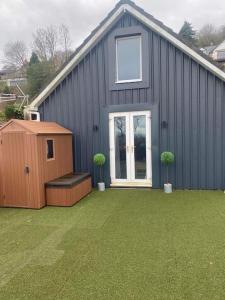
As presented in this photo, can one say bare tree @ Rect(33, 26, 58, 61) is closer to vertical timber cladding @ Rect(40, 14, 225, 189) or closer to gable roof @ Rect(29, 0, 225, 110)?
gable roof @ Rect(29, 0, 225, 110)

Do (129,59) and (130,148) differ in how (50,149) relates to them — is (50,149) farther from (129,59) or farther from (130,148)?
(129,59)

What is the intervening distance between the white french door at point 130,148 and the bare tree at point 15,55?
81.8ft

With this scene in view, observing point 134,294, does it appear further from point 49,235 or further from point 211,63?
point 211,63

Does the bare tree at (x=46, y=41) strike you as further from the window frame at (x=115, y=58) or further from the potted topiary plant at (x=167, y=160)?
the potted topiary plant at (x=167, y=160)

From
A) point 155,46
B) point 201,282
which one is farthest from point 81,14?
point 201,282

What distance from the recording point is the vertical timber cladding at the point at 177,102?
6812 mm

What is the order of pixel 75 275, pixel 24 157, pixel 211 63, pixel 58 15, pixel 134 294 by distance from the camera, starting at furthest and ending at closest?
pixel 58 15 < pixel 211 63 < pixel 24 157 < pixel 75 275 < pixel 134 294

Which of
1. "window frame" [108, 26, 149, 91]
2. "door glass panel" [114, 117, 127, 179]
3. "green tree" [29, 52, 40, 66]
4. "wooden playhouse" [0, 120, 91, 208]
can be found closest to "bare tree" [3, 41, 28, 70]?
"green tree" [29, 52, 40, 66]

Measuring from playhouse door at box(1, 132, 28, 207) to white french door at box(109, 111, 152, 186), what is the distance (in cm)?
269

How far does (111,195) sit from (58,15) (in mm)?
Result: 22965

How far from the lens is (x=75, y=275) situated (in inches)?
119

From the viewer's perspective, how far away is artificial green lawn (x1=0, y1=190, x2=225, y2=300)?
273 centimetres

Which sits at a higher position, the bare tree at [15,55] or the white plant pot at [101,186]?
the bare tree at [15,55]

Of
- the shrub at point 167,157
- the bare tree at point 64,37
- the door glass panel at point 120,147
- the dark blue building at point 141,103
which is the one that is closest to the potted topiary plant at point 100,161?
the dark blue building at point 141,103
